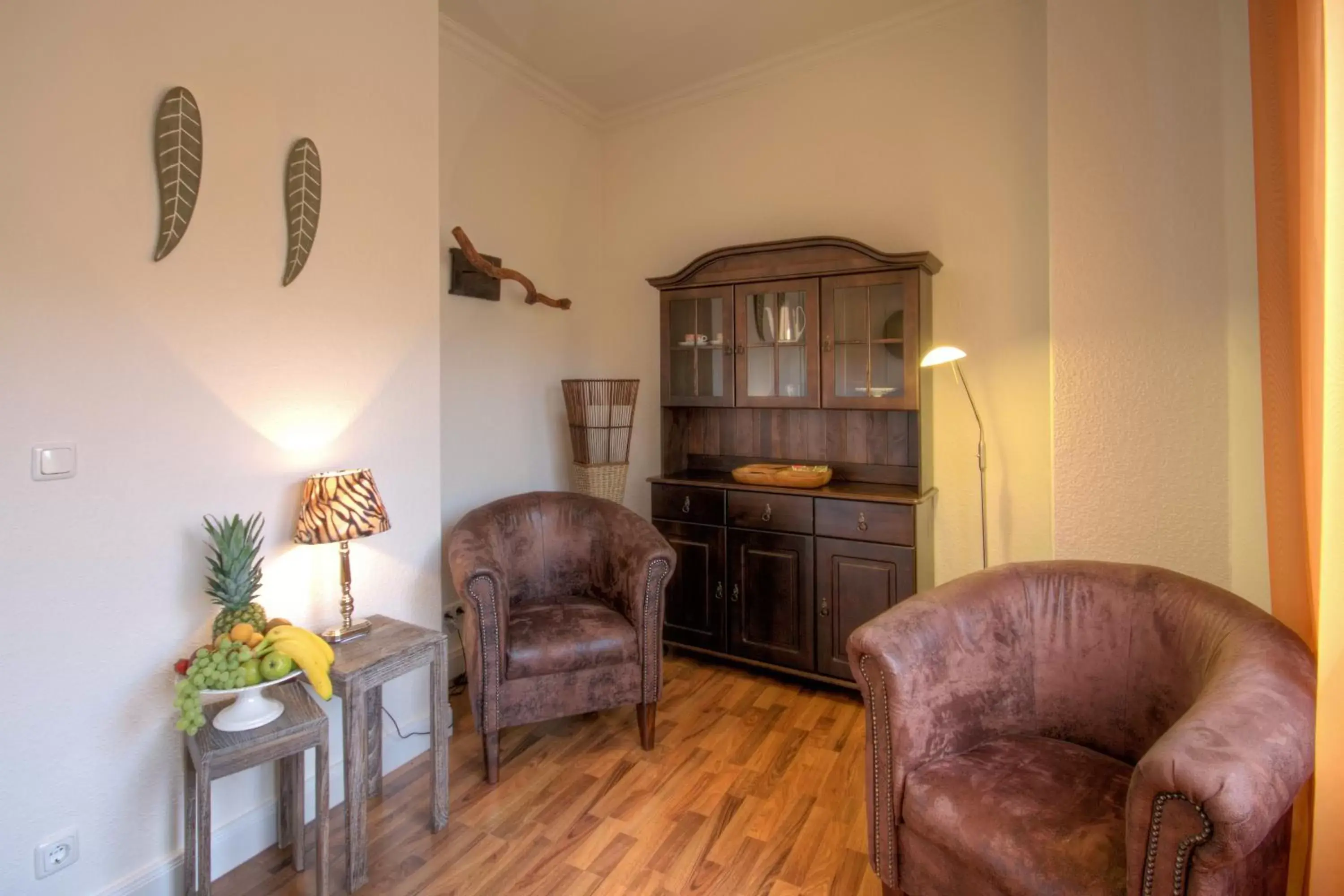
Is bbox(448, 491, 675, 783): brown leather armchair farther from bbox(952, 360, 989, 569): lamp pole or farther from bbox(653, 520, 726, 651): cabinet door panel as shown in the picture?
bbox(952, 360, 989, 569): lamp pole

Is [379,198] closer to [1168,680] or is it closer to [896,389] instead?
[896,389]

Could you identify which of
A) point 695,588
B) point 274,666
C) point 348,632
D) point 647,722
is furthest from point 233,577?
point 695,588

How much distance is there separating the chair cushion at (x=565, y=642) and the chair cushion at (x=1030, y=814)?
3.91ft

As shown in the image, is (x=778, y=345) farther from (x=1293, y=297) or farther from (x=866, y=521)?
(x=1293, y=297)

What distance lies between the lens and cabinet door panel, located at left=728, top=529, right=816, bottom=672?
3020 mm

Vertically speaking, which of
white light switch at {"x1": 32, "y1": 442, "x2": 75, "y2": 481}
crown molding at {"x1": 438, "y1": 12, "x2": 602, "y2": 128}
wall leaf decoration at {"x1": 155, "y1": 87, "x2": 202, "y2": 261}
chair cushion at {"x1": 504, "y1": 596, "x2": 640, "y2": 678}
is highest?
crown molding at {"x1": 438, "y1": 12, "x2": 602, "y2": 128}

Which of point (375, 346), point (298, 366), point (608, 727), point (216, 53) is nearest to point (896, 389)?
point (608, 727)

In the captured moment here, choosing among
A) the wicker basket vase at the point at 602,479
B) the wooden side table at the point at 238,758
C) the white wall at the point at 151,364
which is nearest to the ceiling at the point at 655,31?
the white wall at the point at 151,364

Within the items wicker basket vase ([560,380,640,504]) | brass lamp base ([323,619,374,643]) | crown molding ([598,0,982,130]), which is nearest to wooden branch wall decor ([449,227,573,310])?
wicker basket vase ([560,380,640,504])

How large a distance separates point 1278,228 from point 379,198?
251 cm

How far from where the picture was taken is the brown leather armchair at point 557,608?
2.33 m

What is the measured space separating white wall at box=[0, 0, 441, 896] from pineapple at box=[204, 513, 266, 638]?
0.05 m

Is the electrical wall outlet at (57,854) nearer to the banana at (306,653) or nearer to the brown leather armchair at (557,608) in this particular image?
the banana at (306,653)

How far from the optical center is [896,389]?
2.98 metres
